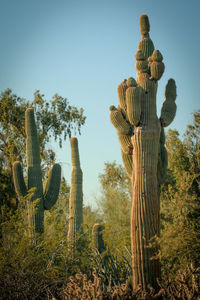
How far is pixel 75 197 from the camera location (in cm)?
964

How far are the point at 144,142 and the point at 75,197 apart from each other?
12.0 ft

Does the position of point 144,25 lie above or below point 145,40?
above

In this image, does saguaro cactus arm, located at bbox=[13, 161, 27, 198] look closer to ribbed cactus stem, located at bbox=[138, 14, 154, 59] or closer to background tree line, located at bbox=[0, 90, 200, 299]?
background tree line, located at bbox=[0, 90, 200, 299]

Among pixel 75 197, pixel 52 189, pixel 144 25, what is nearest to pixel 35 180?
pixel 52 189

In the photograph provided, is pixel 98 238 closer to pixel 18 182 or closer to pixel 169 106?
pixel 18 182

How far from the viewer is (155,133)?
686 centimetres

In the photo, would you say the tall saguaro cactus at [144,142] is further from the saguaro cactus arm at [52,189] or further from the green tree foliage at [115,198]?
the green tree foliage at [115,198]

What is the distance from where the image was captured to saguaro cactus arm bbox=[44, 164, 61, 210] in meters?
9.42

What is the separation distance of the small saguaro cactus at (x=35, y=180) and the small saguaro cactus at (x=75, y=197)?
1.54 ft

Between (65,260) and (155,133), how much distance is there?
10.7ft

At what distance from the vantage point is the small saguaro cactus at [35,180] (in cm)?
911

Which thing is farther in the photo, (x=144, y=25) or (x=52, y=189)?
(x=52, y=189)

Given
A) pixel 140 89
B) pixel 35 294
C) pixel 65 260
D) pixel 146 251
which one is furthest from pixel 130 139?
pixel 35 294

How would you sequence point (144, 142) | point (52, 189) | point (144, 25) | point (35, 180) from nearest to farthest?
point (144, 142)
point (144, 25)
point (35, 180)
point (52, 189)
